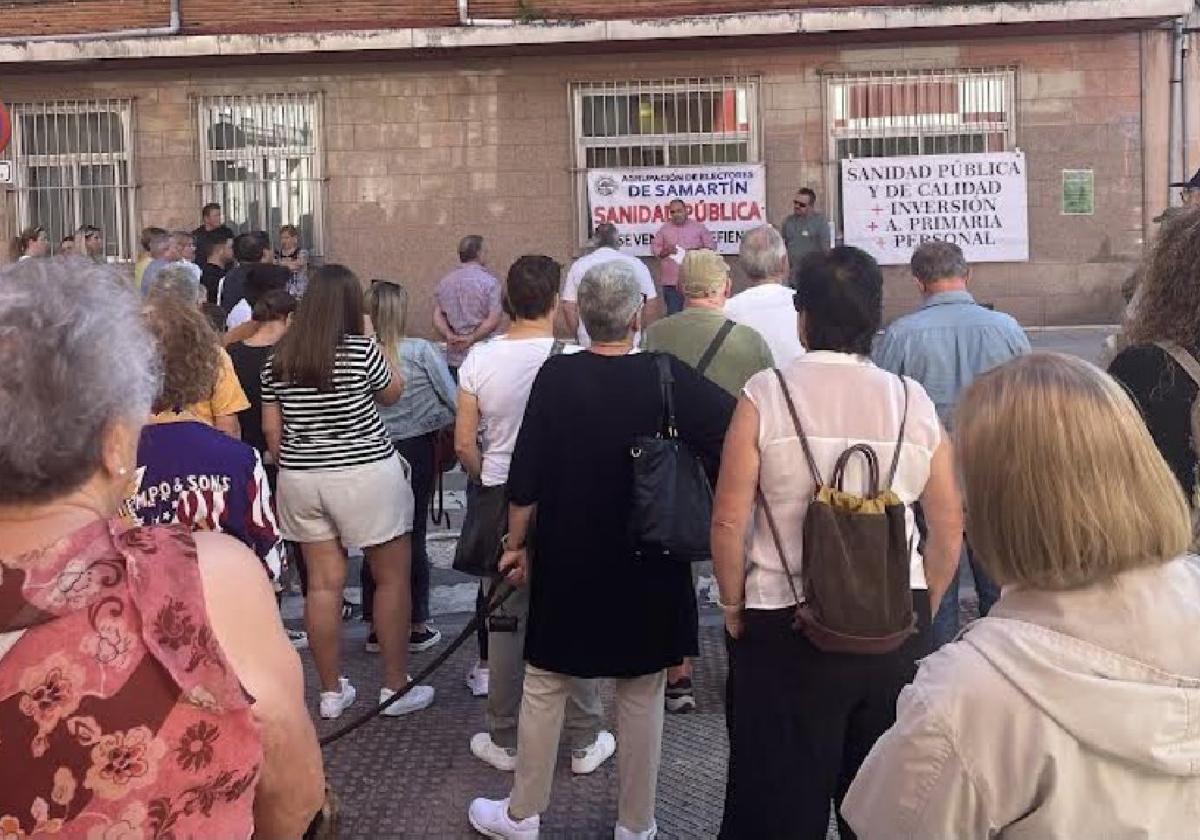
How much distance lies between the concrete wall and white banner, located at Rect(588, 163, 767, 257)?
11.3 inches

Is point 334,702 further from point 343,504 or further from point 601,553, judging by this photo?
point 601,553

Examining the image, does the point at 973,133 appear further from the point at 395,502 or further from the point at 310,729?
the point at 310,729

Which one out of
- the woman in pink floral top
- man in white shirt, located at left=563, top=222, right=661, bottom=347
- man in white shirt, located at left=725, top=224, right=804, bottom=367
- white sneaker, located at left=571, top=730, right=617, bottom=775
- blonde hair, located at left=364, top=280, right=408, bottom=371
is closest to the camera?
the woman in pink floral top

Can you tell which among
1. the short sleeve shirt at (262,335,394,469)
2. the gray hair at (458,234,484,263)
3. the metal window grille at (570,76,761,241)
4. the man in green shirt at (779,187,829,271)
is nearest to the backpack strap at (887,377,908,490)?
the short sleeve shirt at (262,335,394,469)

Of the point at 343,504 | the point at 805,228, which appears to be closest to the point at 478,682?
the point at 343,504

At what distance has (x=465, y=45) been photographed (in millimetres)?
14961

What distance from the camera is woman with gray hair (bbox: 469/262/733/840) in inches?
157

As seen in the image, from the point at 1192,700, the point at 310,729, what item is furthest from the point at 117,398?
the point at 1192,700

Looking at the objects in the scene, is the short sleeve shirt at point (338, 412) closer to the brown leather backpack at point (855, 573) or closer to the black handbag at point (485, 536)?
the black handbag at point (485, 536)

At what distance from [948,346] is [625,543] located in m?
1.94

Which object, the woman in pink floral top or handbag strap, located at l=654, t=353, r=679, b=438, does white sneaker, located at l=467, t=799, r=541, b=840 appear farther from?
the woman in pink floral top

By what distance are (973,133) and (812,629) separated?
1367cm

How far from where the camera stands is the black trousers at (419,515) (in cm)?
620

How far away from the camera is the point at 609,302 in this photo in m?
4.11
